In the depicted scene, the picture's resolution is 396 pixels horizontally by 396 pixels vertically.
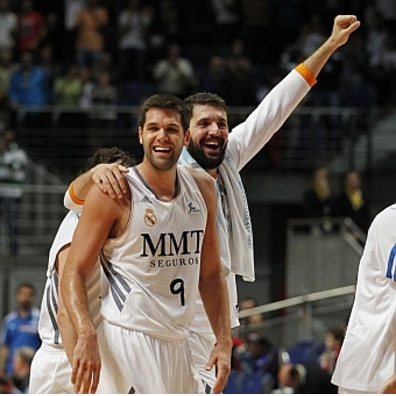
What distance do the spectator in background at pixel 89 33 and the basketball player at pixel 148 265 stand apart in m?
12.9

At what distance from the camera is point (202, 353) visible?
621cm

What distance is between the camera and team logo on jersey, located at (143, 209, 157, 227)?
545cm

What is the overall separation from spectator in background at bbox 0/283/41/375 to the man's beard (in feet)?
19.7

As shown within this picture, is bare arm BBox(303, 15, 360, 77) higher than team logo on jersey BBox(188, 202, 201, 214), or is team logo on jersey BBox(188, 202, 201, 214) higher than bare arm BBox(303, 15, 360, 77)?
bare arm BBox(303, 15, 360, 77)

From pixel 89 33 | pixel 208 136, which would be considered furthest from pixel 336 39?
pixel 89 33

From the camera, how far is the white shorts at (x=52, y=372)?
6090mm

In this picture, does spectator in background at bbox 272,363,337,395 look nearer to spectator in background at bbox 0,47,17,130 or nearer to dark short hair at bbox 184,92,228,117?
dark short hair at bbox 184,92,228,117

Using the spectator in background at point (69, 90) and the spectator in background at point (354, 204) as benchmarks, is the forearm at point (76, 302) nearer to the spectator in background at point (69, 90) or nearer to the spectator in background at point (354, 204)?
the spectator in background at point (354, 204)

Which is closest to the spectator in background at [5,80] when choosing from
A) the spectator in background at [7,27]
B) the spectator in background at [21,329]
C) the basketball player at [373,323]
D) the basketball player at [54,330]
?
the spectator in background at [7,27]

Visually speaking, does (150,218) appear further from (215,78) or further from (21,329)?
(215,78)

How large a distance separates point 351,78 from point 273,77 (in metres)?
1.32

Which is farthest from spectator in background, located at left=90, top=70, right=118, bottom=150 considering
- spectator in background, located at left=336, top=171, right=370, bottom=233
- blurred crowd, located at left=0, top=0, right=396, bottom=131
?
spectator in background, located at left=336, top=171, right=370, bottom=233

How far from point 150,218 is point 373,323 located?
3.99 ft

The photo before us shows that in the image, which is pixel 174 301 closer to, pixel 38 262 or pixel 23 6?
pixel 38 262
